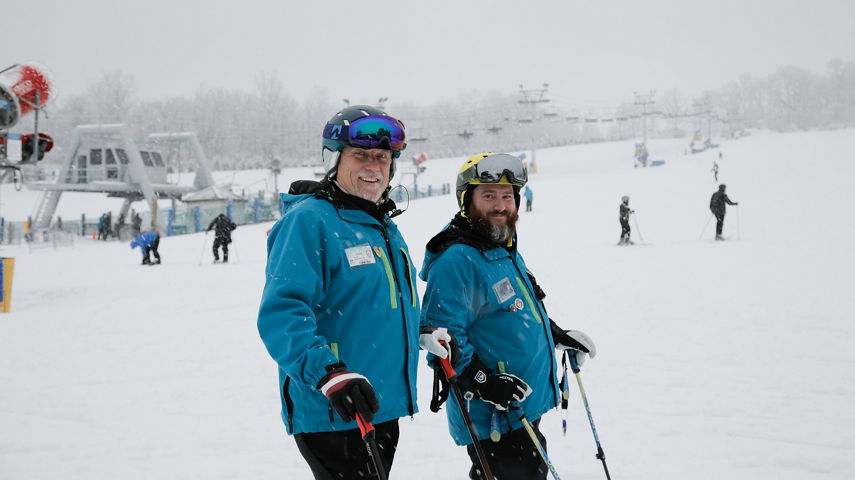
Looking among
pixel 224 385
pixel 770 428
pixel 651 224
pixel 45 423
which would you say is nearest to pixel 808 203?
pixel 651 224

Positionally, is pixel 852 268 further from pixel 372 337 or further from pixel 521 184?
pixel 372 337

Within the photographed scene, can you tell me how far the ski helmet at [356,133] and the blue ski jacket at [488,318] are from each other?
0.67 metres

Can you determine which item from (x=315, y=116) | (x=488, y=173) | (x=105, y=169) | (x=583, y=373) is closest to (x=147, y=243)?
(x=583, y=373)

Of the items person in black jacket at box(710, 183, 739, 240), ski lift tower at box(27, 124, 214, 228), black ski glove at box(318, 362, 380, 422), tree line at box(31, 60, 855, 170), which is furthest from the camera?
tree line at box(31, 60, 855, 170)

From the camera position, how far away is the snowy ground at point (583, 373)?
406cm

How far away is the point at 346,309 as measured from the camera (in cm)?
213

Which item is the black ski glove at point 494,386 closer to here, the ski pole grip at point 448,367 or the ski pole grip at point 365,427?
the ski pole grip at point 448,367

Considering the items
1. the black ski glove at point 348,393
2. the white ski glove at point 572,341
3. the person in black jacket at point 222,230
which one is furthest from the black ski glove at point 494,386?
the person in black jacket at point 222,230

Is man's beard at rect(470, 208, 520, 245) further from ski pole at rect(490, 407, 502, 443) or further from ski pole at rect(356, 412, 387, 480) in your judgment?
ski pole at rect(356, 412, 387, 480)

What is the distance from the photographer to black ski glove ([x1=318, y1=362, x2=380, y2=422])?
186 cm

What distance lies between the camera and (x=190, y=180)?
224ft

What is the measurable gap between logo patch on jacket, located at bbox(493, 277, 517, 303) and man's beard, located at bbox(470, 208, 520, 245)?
21 centimetres

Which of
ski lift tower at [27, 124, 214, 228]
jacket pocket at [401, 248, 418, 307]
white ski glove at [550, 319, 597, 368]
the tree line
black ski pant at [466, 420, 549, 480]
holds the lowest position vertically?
black ski pant at [466, 420, 549, 480]

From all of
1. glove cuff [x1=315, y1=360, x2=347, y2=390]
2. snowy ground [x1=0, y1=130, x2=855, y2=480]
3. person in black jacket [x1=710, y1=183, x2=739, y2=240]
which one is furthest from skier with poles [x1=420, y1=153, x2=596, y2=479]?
person in black jacket [x1=710, y1=183, x2=739, y2=240]
